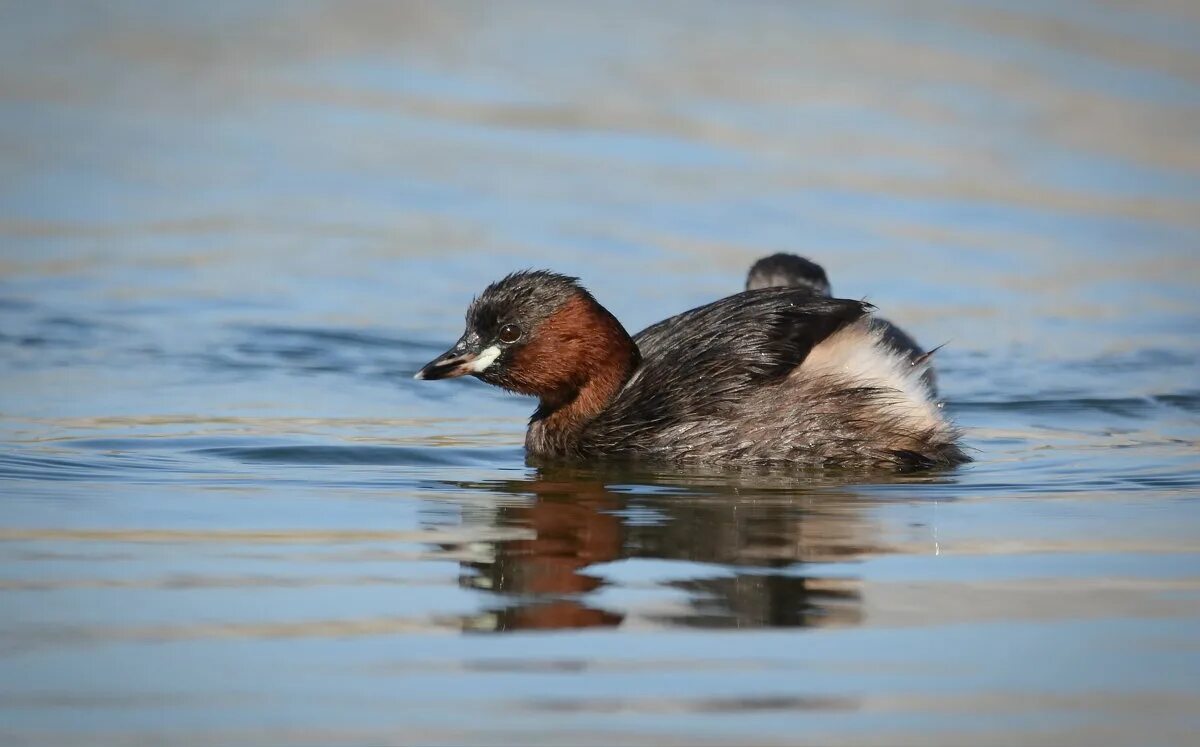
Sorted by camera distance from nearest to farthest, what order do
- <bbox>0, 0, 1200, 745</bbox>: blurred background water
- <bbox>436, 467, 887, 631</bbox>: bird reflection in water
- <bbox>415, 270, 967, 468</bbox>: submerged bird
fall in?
<bbox>0, 0, 1200, 745</bbox>: blurred background water
<bbox>436, 467, 887, 631</bbox>: bird reflection in water
<bbox>415, 270, 967, 468</bbox>: submerged bird

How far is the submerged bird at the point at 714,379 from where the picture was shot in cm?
763

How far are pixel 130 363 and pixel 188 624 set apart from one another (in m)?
5.59

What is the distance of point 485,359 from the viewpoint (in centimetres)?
807

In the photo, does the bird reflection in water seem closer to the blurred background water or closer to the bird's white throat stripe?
the blurred background water

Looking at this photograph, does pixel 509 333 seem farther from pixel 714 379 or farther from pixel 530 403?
pixel 530 403

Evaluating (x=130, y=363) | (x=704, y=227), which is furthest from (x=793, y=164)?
(x=130, y=363)

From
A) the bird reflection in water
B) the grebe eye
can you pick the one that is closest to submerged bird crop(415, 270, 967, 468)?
the grebe eye

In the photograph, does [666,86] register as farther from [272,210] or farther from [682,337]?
[682,337]

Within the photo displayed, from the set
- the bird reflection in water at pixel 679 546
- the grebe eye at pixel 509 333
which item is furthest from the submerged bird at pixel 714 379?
the bird reflection in water at pixel 679 546

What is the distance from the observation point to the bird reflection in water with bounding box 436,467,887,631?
4879mm

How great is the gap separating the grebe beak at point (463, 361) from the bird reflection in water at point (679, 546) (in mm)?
601

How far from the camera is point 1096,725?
4.09 meters

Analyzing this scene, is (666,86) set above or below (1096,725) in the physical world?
above

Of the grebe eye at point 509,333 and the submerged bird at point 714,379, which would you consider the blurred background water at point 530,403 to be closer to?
the submerged bird at point 714,379
